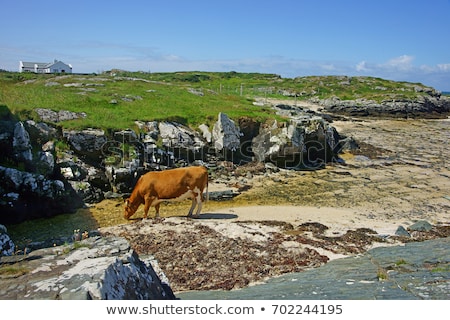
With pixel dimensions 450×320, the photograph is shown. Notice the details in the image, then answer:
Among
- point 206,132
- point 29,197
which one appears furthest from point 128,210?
point 206,132

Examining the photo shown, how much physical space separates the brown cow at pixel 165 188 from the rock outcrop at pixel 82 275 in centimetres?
1279

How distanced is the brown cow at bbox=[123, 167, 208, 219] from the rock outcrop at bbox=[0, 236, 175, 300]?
12786mm

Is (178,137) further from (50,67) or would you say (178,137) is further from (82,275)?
(50,67)

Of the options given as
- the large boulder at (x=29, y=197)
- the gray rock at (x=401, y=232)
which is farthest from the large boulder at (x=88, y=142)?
the gray rock at (x=401, y=232)

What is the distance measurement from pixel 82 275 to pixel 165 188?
47.0 ft

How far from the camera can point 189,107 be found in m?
37.0

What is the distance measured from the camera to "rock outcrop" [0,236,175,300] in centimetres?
541

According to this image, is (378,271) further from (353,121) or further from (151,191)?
(353,121)

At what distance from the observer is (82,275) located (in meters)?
5.69

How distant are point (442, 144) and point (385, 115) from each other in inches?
1345


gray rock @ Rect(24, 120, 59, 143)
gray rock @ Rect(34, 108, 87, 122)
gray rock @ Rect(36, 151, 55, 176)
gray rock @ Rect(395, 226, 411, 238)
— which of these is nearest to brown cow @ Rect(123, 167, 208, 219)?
gray rock @ Rect(36, 151, 55, 176)

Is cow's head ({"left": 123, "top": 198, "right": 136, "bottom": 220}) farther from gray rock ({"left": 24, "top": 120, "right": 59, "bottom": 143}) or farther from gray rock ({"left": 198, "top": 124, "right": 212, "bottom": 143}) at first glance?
gray rock ({"left": 198, "top": 124, "right": 212, "bottom": 143})

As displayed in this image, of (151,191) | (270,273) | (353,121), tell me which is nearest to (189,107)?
(151,191)
